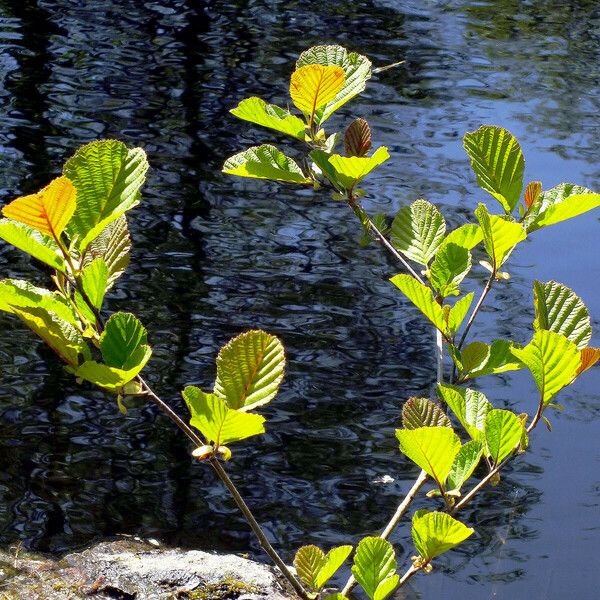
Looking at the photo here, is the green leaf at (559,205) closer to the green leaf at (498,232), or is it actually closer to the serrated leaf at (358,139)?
the green leaf at (498,232)

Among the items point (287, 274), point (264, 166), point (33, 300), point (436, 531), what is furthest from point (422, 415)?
point (287, 274)

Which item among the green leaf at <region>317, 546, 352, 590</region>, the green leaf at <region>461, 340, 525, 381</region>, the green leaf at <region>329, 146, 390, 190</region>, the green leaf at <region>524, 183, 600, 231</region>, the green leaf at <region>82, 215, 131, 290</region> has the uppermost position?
the green leaf at <region>329, 146, 390, 190</region>

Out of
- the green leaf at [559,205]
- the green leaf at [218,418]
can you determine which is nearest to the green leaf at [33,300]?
the green leaf at [218,418]

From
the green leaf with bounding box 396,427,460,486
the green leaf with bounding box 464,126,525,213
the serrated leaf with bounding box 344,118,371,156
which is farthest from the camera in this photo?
the serrated leaf with bounding box 344,118,371,156

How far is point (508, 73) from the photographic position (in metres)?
5.31

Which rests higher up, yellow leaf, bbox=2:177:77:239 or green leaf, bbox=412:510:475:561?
yellow leaf, bbox=2:177:77:239

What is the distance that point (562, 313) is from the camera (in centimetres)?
124

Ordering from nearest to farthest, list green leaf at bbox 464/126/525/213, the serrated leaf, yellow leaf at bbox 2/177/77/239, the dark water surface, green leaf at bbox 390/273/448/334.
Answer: yellow leaf at bbox 2/177/77/239 → green leaf at bbox 390/273/448/334 → green leaf at bbox 464/126/525/213 → the serrated leaf → the dark water surface

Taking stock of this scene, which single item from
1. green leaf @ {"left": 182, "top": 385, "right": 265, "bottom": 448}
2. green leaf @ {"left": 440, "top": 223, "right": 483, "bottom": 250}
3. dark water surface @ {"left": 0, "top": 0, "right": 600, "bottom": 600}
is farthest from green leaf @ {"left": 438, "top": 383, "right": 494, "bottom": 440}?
dark water surface @ {"left": 0, "top": 0, "right": 600, "bottom": 600}

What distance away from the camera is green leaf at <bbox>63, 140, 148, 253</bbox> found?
41.0 inches

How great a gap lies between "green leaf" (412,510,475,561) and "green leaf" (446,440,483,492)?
9 cm

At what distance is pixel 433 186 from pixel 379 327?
1140mm

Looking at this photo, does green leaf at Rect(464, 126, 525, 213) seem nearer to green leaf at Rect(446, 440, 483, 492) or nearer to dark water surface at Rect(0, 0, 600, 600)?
green leaf at Rect(446, 440, 483, 492)

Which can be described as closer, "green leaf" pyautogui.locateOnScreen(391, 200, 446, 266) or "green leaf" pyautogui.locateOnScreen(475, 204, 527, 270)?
"green leaf" pyautogui.locateOnScreen(475, 204, 527, 270)
